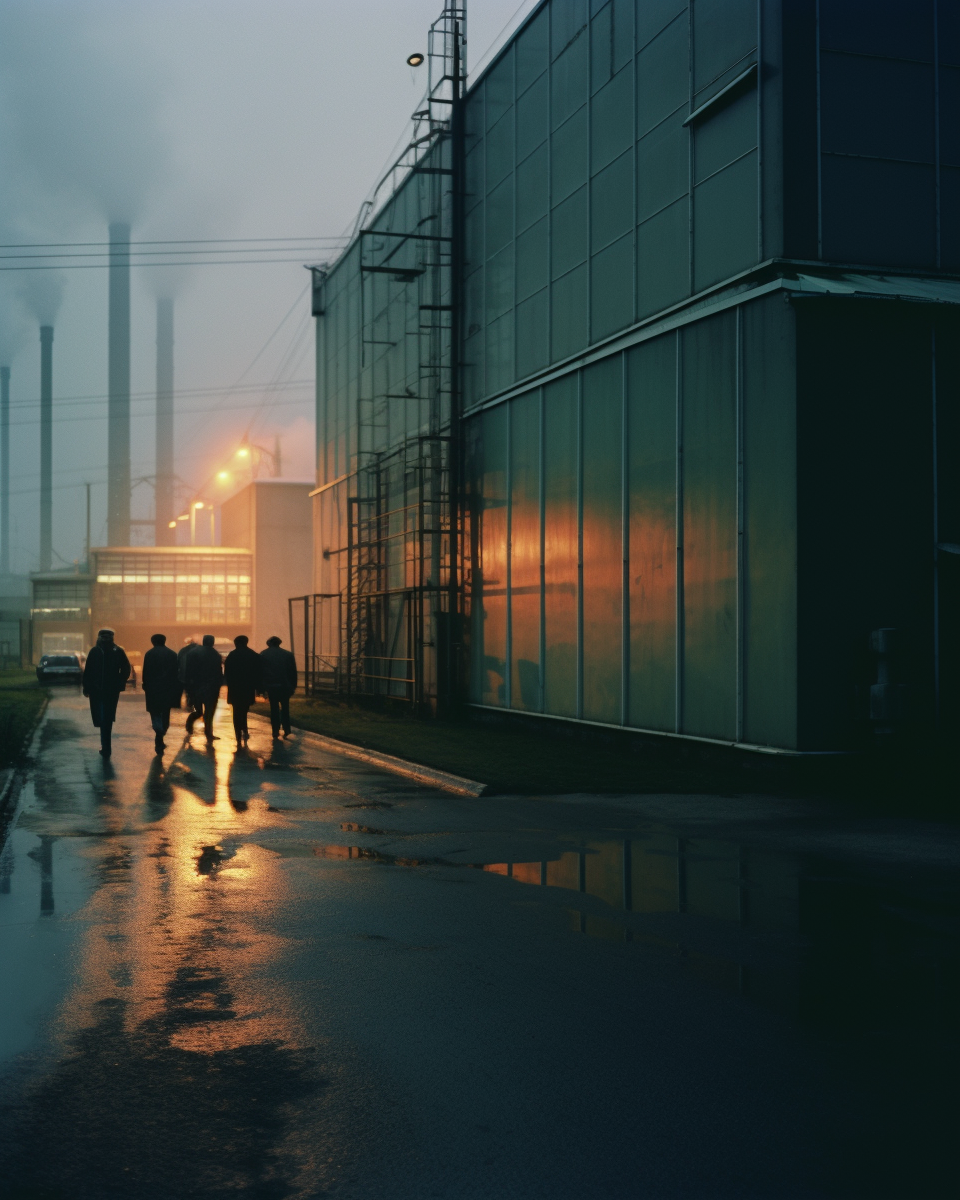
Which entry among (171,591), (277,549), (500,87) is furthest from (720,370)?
(171,591)

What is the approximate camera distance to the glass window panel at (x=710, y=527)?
15281 millimetres

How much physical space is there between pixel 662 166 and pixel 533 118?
238 inches

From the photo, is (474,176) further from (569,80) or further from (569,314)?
(569,314)

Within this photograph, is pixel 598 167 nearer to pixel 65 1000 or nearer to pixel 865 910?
pixel 865 910

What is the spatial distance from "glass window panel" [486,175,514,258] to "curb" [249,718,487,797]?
33.9ft

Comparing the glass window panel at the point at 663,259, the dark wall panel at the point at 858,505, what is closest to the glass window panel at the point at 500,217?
the glass window panel at the point at 663,259

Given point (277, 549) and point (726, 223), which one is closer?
point (726, 223)

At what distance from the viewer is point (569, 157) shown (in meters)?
20.8

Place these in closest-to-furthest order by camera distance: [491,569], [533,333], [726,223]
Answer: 1. [726,223]
2. [533,333]
3. [491,569]

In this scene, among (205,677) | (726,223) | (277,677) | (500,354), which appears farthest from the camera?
(500,354)

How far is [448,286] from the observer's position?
88.2 ft

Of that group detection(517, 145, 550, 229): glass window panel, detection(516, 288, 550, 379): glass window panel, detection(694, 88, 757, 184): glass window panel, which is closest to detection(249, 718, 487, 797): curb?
detection(516, 288, 550, 379): glass window panel

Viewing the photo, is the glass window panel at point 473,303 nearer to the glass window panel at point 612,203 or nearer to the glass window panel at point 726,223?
the glass window panel at point 612,203

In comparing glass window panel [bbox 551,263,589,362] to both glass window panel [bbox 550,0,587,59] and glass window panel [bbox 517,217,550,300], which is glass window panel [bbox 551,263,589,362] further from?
glass window panel [bbox 550,0,587,59]
